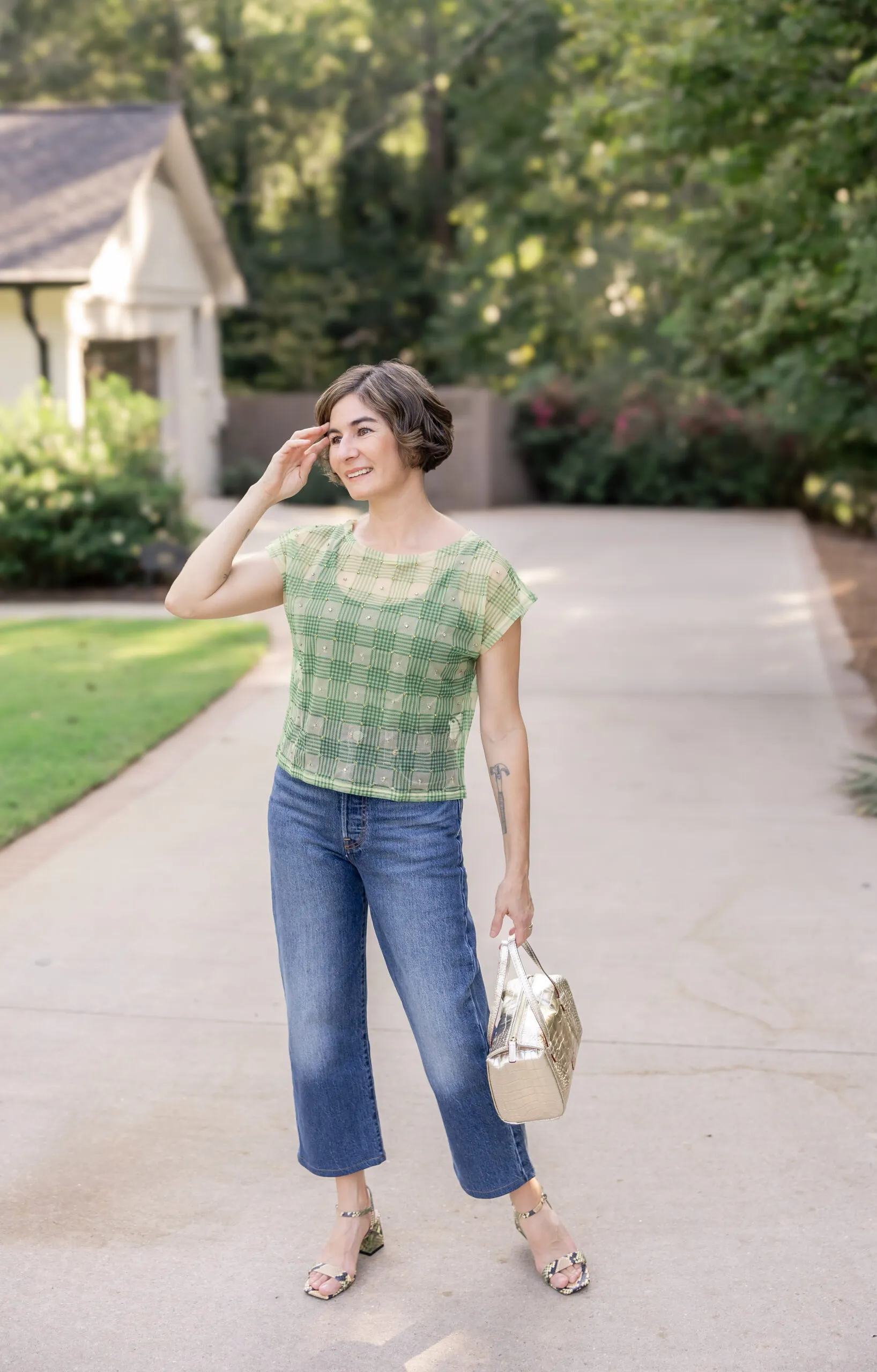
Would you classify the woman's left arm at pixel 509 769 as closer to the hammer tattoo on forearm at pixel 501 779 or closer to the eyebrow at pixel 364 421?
the hammer tattoo on forearm at pixel 501 779

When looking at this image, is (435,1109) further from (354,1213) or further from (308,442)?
(308,442)

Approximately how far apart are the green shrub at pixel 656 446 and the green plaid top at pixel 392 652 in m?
20.3

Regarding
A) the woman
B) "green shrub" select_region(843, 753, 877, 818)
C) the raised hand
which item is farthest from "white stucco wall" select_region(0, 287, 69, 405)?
the woman

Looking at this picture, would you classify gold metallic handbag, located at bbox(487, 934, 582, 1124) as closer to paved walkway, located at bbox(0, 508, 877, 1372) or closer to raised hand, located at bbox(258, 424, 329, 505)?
paved walkway, located at bbox(0, 508, 877, 1372)

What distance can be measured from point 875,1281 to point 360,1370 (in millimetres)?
1094

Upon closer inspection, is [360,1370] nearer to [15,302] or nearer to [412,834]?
[412,834]

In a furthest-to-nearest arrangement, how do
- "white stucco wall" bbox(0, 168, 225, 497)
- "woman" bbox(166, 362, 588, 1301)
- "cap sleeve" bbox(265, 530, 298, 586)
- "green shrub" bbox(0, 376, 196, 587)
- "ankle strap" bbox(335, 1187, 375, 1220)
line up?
"white stucco wall" bbox(0, 168, 225, 497), "green shrub" bbox(0, 376, 196, 587), "ankle strap" bbox(335, 1187, 375, 1220), "cap sleeve" bbox(265, 530, 298, 586), "woman" bbox(166, 362, 588, 1301)

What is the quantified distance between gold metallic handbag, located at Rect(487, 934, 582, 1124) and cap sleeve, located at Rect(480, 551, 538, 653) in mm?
631

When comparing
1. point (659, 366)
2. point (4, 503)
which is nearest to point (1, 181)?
point (4, 503)

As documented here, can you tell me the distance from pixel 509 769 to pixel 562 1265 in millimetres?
1059

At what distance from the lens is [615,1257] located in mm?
3277

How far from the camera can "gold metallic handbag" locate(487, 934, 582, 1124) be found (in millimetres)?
2869

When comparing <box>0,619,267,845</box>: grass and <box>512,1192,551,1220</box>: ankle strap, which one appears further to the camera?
<box>0,619,267,845</box>: grass

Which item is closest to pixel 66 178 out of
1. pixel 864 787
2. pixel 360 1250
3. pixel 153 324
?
pixel 153 324
